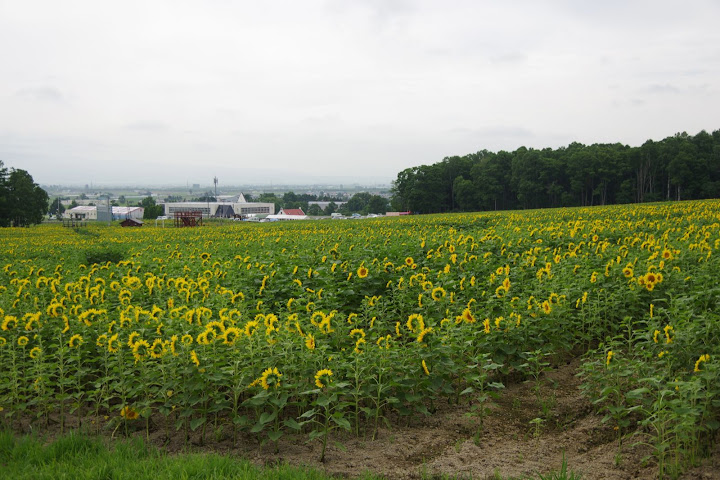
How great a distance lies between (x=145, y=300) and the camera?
7668 mm

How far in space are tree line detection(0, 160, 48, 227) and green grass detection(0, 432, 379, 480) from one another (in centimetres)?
6769

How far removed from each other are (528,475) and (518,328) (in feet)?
7.12

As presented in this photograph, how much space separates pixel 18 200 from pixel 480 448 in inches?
2978

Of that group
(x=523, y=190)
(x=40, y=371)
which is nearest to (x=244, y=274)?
(x=40, y=371)

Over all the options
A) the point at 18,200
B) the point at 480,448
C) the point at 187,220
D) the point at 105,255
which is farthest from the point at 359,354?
the point at 18,200

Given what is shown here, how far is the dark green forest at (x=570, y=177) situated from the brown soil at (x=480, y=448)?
70937 mm

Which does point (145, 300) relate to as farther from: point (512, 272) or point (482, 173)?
point (482, 173)

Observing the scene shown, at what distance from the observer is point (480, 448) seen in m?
4.00

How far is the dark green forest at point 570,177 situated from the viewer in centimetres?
6475

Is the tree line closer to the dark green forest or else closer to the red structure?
the red structure

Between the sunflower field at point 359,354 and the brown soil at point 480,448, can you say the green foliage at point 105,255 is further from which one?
the brown soil at point 480,448

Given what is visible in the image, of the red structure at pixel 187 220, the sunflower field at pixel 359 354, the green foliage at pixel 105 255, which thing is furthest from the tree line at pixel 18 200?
the sunflower field at pixel 359 354

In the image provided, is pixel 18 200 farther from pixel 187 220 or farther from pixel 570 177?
pixel 570 177

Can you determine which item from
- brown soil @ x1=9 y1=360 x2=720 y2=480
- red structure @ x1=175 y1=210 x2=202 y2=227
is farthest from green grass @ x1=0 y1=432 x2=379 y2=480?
red structure @ x1=175 y1=210 x2=202 y2=227
